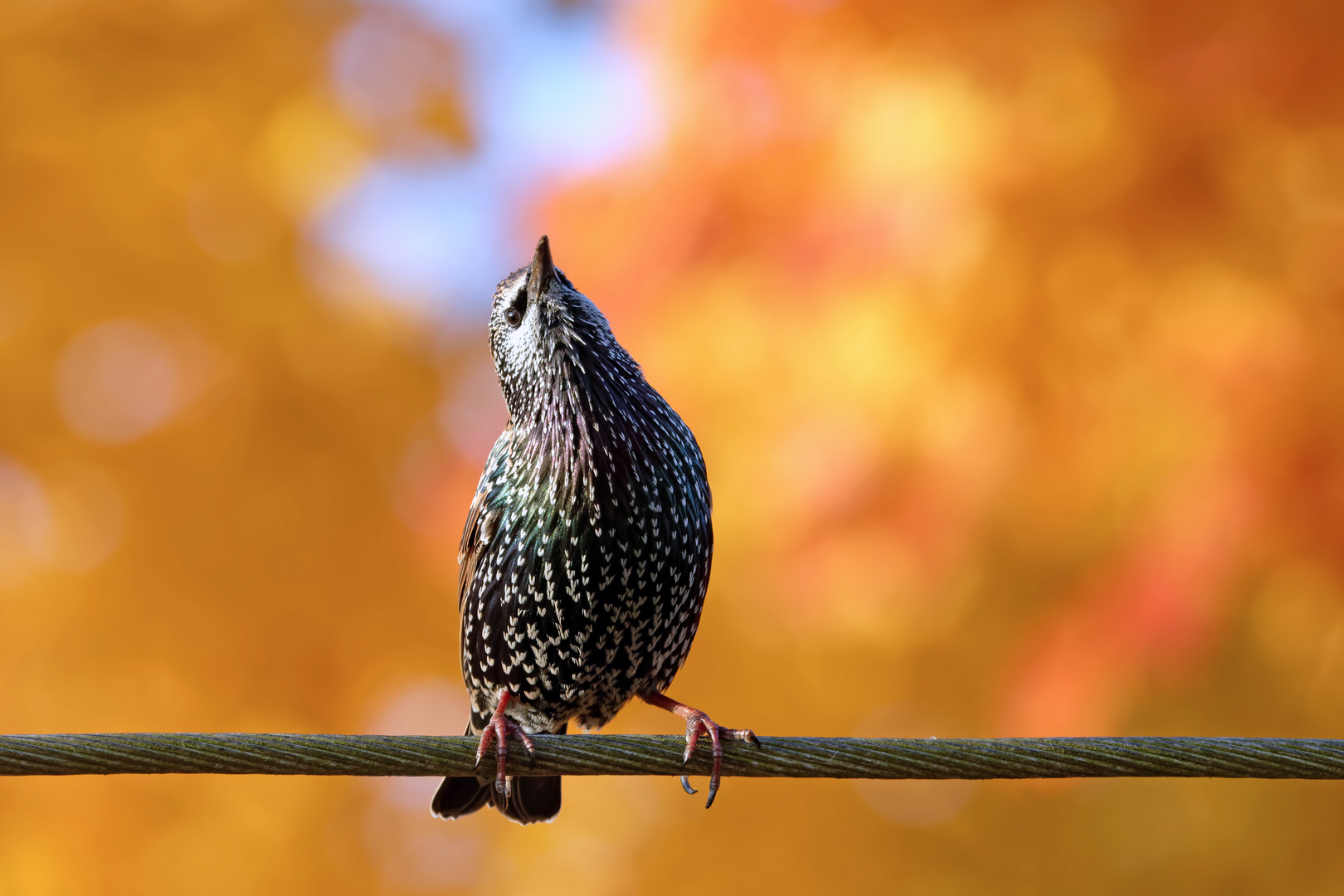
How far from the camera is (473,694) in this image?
348 cm

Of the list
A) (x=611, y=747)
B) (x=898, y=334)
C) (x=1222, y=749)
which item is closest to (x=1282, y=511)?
(x=898, y=334)

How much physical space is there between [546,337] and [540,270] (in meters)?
0.18

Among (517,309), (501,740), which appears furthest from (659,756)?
(517,309)

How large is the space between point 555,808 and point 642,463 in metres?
1.23

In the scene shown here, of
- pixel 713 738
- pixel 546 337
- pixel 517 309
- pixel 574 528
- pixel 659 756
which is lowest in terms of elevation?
pixel 659 756

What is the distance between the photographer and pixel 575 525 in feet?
10.2

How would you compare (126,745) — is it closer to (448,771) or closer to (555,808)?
(448,771)

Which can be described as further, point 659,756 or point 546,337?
point 546,337

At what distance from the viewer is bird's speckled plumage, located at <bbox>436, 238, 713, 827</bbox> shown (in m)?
3.13

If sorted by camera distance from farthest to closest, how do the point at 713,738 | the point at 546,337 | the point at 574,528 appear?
the point at 546,337
the point at 574,528
the point at 713,738

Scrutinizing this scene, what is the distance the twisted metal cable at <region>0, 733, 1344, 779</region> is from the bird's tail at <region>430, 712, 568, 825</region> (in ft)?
3.93

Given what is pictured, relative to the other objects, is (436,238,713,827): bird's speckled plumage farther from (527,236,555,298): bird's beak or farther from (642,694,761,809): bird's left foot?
(642,694,761,809): bird's left foot

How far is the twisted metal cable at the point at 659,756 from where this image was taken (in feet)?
7.11

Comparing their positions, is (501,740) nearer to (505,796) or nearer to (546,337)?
(505,796)
